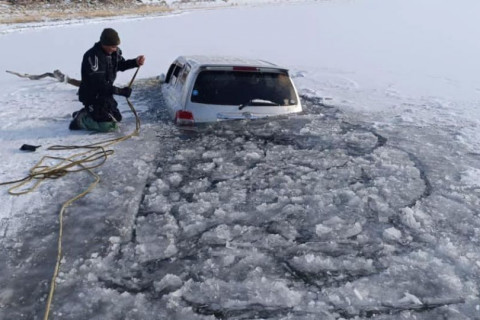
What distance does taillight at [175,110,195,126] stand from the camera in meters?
6.35

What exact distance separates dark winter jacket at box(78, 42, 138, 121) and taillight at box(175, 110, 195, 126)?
4.39ft

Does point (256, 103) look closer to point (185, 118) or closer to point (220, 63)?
point (220, 63)

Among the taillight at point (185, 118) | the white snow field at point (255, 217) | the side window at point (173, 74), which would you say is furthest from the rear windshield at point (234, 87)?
the side window at point (173, 74)

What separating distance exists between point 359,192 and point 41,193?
3782 millimetres

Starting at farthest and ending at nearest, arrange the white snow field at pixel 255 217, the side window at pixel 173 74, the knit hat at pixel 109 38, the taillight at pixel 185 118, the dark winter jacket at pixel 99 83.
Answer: the side window at pixel 173 74, the dark winter jacket at pixel 99 83, the knit hat at pixel 109 38, the taillight at pixel 185 118, the white snow field at pixel 255 217

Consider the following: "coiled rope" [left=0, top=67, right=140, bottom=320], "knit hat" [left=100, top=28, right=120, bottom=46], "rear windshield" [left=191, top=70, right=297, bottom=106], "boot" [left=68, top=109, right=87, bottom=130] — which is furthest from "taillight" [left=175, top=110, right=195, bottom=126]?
"boot" [left=68, top=109, right=87, bottom=130]

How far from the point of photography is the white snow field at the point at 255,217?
11.4 ft

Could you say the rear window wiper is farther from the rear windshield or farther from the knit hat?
the knit hat

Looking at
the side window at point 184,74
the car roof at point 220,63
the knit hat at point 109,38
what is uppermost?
the knit hat at point 109,38

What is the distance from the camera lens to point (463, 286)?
365cm

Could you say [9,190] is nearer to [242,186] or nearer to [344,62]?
[242,186]

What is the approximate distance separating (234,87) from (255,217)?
7.59 feet

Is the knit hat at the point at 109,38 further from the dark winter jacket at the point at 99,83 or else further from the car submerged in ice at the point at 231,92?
the car submerged in ice at the point at 231,92

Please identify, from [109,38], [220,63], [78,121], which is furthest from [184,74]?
[78,121]
